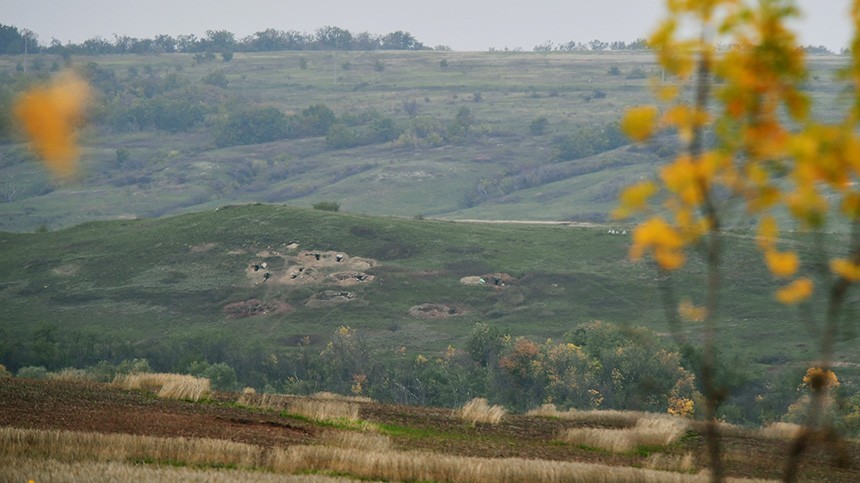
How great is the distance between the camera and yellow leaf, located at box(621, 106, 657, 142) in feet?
20.7

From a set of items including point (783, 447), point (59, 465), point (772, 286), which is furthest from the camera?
point (772, 286)

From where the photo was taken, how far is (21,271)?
385 feet

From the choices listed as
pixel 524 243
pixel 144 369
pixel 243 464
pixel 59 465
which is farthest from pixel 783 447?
pixel 524 243

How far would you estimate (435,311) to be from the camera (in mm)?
104000

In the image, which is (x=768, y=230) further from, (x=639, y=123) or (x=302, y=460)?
(x=302, y=460)

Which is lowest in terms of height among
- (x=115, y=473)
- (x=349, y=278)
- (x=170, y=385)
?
(x=349, y=278)

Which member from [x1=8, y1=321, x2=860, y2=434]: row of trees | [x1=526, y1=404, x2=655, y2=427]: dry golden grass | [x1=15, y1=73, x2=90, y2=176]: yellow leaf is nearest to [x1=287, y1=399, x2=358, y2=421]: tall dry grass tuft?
[x1=526, y1=404, x2=655, y2=427]: dry golden grass

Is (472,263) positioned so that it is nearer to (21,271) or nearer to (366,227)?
(366,227)

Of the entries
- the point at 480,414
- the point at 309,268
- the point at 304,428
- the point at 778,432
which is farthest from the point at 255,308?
the point at 304,428

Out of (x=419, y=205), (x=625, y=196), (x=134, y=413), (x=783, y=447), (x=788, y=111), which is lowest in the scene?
(x=419, y=205)

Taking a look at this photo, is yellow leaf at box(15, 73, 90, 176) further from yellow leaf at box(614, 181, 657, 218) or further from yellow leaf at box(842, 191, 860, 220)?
yellow leaf at box(842, 191, 860, 220)

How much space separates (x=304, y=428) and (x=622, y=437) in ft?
23.2

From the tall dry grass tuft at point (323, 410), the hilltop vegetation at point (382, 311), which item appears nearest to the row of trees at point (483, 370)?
the hilltop vegetation at point (382, 311)

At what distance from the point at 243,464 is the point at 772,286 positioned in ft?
297
